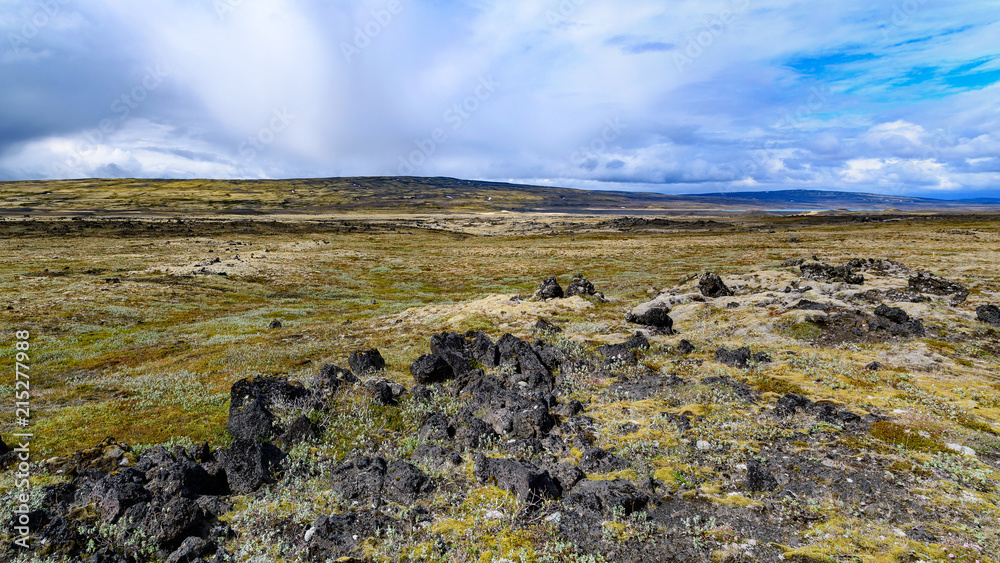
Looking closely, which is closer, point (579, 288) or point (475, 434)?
point (475, 434)

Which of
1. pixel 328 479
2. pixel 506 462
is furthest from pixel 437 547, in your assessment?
pixel 328 479

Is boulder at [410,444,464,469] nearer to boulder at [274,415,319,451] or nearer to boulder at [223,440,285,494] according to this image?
boulder at [274,415,319,451]

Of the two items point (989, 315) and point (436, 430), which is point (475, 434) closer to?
point (436, 430)

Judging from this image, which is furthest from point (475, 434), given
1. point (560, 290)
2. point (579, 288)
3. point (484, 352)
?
point (579, 288)

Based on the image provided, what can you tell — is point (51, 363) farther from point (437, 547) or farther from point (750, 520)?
point (750, 520)

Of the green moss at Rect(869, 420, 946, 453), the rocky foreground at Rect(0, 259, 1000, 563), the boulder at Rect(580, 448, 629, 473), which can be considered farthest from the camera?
the boulder at Rect(580, 448, 629, 473)

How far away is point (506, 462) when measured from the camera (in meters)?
9.95

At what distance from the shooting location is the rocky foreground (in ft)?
25.7

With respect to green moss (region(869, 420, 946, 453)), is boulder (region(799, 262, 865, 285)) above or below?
above

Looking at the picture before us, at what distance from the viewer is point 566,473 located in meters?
9.83

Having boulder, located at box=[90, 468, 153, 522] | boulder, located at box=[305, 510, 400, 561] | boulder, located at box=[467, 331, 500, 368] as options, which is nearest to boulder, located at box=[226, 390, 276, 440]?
boulder, located at box=[90, 468, 153, 522]

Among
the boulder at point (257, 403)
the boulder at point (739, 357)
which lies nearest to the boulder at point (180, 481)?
the boulder at point (257, 403)

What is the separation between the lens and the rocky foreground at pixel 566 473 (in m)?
7.83

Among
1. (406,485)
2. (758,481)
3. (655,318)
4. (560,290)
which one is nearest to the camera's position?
(758,481)
